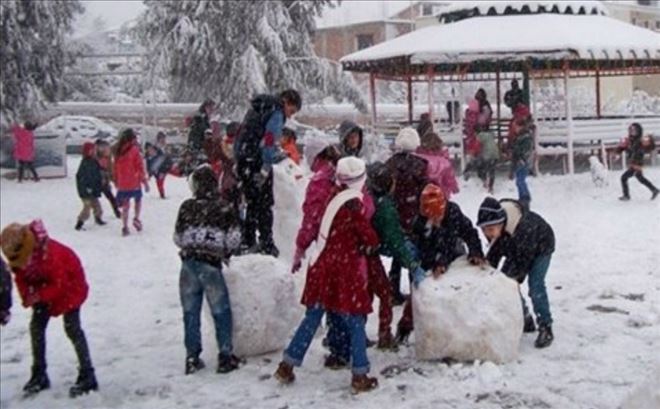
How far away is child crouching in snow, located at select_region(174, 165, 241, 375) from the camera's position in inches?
266

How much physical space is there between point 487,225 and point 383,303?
3.07 ft

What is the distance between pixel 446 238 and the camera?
23.1 feet

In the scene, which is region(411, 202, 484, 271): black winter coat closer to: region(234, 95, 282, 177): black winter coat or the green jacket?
the green jacket

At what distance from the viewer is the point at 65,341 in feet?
26.3

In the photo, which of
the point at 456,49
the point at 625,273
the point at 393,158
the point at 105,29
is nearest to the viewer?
the point at 393,158

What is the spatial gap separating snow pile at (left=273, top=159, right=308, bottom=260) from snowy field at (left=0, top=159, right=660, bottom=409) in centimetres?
9

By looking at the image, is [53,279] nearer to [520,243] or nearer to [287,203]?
[287,203]

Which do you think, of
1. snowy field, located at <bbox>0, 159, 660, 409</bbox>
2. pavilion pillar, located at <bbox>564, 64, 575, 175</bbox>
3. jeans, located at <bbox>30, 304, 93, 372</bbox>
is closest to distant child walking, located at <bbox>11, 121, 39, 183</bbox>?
snowy field, located at <bbox>0, 159, 660, 409</bbox>

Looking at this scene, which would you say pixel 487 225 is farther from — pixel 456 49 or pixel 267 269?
pixel 456 49

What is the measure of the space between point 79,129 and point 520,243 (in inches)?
1046

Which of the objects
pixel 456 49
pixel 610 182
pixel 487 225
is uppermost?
pixel 456 49

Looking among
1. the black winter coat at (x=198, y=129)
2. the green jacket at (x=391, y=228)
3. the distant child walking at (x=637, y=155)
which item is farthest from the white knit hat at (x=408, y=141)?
the distant child walking at (x=637, y=155)

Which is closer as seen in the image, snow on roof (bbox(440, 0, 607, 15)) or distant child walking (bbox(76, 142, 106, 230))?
distant child walking (bbox(76, 142, 106, 230))

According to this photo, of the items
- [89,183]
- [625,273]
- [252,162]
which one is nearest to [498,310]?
[252,162]
